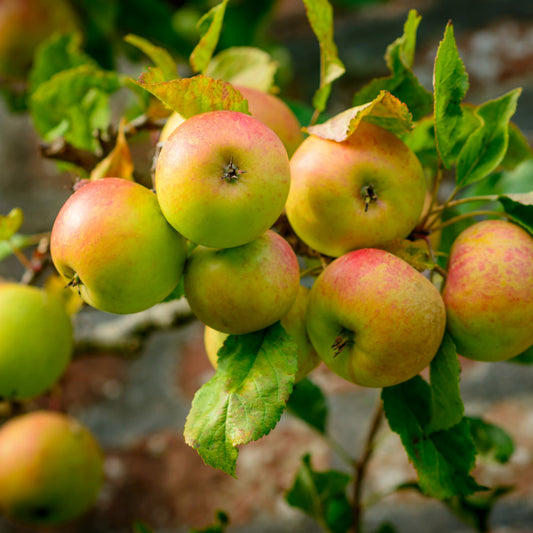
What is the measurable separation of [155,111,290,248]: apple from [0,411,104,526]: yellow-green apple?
1.81 ft

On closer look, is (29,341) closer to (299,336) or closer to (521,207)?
(299,336)

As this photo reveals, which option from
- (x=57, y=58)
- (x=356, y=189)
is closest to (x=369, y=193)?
(x=356, y=189)

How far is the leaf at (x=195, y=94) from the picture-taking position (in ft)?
0.98

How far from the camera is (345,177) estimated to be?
13.4 inches

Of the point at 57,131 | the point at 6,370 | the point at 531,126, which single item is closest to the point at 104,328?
the point at 6,370

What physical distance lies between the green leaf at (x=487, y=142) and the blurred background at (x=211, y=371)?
21cm

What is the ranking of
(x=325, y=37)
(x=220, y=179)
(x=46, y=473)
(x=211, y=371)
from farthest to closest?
(x=211, y=371) → (x=46, y=473) → (x=325, y=37) → (x=220, y=179)

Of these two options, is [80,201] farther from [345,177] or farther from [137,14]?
[137,14]

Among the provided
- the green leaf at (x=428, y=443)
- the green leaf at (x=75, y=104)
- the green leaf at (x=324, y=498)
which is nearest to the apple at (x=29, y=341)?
the green leaf at (x=75, y=104)

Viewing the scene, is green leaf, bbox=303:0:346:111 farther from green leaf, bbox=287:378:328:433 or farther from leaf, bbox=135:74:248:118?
green leaf, bbox=287:378:328:433

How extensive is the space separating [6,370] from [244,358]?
1.18ft

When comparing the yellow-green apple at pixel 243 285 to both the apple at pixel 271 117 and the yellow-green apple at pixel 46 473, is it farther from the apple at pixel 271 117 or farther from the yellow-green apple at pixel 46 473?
the yellow-green apple at pixel 46 473

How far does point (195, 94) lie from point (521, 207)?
0.21 meters

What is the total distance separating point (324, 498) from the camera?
0.59 meters
